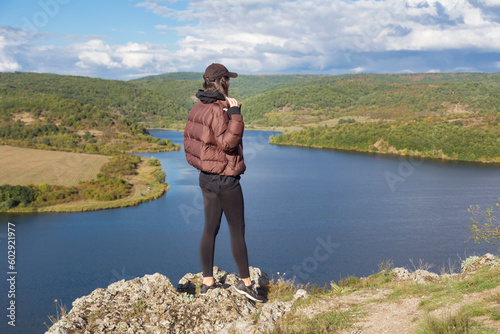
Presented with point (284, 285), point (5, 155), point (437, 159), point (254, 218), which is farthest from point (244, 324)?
point (437, 159)

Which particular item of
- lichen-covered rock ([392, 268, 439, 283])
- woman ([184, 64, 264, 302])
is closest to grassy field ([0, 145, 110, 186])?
lichen-covered rock ([392, 268, 439, 283])

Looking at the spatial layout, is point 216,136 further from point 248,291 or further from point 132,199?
point 132,199

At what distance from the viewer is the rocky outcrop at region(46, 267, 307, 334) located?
4039 millimetres

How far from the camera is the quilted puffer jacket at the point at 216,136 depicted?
3.87 meters

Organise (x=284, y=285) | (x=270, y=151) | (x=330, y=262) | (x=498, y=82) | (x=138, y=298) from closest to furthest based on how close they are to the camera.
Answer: (x=138, y=298)
(x=284, y=285)
(x=330, y=262)
(x=270, y=151)
(x=498, y=82)

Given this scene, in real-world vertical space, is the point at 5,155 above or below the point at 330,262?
above

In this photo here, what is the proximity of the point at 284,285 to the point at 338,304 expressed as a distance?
3.87 ft

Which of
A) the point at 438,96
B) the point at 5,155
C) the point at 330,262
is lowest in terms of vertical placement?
→ the point at 330,262

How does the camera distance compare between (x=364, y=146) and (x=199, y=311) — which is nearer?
(x=199, y=311)

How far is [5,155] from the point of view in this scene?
58.1 meters

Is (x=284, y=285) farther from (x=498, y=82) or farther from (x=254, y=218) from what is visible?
(x=498, y=82)

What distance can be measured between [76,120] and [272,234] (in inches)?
2978

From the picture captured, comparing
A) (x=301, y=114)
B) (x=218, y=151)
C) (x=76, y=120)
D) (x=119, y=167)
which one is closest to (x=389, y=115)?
(x=301, y=114)

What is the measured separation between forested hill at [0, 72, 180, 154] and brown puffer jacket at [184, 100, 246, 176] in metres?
70.0
